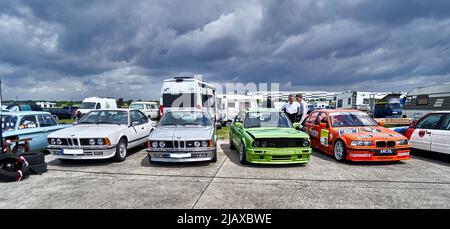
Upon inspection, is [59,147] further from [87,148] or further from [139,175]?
[139,175]

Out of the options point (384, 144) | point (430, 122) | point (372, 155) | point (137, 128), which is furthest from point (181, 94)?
point (430, 122)

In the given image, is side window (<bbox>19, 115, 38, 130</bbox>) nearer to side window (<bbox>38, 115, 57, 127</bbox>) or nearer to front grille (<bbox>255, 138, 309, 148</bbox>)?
side window (<bbox>38, 115, 57, 127</bbox>)

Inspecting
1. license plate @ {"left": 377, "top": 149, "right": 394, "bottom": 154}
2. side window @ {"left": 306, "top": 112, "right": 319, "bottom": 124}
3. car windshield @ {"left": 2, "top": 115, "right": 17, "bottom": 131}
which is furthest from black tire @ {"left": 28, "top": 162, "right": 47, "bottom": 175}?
license plate @ {"left": 377, "top": 149, "right": 394, "bottom": 154}

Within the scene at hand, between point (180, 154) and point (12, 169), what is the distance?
3352mm

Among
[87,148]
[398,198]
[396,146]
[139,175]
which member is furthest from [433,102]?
[87,148]

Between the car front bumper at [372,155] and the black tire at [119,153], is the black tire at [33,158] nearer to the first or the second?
the black tire at [119,153]

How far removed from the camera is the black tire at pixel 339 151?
221 inches

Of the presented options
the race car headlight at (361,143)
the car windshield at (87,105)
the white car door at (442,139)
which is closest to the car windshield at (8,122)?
the race car headlight at (361,143)

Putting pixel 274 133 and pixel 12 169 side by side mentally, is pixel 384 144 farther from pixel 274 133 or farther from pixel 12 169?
pixel 12 169

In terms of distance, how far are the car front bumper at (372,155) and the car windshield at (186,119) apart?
3.78 m

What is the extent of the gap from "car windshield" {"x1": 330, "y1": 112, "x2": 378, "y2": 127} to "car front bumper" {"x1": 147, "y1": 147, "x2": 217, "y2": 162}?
3910 mm

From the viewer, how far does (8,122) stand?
19.4 ft

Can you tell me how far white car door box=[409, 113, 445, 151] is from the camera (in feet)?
19.7
